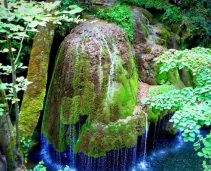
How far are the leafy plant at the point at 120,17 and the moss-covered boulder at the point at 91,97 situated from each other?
3.02ft

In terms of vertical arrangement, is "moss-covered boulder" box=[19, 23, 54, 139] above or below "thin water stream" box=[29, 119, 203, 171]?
above

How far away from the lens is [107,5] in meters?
8.29

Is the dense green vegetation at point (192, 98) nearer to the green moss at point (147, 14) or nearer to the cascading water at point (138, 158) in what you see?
the cascading water at point (138, 158)

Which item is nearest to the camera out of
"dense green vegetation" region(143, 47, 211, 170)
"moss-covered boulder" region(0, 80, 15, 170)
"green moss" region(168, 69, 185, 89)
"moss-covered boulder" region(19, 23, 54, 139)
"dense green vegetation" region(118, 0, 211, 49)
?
"dense green vegetation" region(143, 47, 211, 170)

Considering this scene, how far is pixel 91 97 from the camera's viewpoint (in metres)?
5.73

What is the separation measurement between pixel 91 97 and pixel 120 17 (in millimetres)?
2666

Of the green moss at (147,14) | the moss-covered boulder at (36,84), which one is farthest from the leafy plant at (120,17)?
the moss-covered boulder at (36,84)

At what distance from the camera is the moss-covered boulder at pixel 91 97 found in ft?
18.2

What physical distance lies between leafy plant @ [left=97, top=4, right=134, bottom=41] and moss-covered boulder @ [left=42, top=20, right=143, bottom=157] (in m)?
0.92

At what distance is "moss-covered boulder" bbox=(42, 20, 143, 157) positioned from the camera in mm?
5562

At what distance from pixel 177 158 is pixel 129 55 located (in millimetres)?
2825

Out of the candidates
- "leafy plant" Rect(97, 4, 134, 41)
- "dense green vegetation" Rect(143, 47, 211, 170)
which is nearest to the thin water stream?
"dense green vegetation" Rect(143, 47, 211, 170)

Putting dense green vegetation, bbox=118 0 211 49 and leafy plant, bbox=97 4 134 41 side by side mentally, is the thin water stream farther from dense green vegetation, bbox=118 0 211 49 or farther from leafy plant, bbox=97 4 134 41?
dense green vegetation, bbox=118 0 211 49

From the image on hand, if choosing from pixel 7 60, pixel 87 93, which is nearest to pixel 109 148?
pixel 87 93
